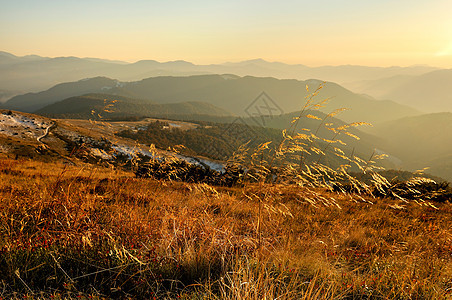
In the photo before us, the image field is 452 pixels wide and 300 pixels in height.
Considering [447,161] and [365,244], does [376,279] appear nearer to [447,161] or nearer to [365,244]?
[365,244]

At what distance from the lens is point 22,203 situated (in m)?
3.27

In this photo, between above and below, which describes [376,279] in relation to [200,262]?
below

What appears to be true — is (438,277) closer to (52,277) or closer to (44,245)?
(52,277)

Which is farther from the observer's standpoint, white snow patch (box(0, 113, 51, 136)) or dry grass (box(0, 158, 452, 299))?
white snow patch (box(0, 113, 51, 136))

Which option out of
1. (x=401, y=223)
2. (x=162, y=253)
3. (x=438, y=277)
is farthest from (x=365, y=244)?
(x=162, y=253)

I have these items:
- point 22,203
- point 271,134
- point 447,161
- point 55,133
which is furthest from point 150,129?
point 447,161

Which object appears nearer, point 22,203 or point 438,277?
point 438,277

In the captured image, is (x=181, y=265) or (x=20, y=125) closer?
(x=181, y=265)

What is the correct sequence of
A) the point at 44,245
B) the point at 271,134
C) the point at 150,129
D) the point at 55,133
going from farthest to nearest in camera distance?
the point at 271,134 < the point at 150,129 < the point at 55,133 < the point at 44,245

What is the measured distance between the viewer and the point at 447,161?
17912 cm

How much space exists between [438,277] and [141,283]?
301cm

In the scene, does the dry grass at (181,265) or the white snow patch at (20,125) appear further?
the white snow patch at (20,125)

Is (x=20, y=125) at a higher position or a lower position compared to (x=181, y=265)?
lower

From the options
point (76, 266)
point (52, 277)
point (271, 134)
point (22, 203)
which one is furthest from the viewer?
point (271, 134)
